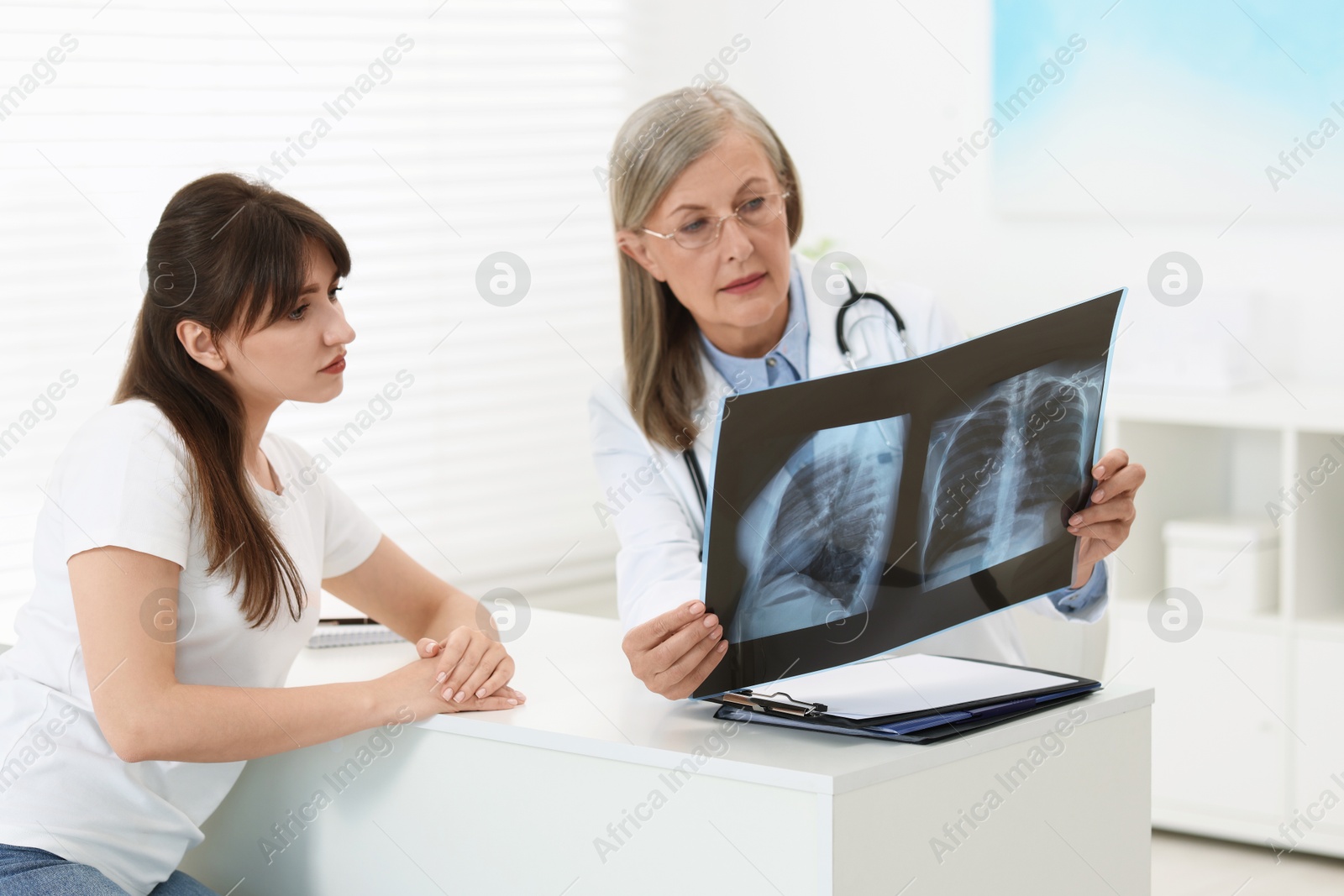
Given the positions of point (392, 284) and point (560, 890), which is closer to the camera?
point (560, 890)

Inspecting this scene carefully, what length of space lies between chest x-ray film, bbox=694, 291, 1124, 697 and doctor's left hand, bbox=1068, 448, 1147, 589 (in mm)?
42

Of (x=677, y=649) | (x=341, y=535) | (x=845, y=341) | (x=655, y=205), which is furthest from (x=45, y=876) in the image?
(x=845, y=341)

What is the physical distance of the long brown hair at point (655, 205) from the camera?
186 cm

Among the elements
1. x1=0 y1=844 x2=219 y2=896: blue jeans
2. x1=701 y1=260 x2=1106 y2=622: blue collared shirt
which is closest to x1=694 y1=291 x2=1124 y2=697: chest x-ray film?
x1=701 y1=260 x2=1106 y2=622: blue collared shirt

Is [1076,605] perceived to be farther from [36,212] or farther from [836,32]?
[836,32]

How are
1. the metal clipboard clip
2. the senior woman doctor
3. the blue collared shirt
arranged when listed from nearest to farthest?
the metal clipboard clip, the senior woman doctor, the blue collared shirt

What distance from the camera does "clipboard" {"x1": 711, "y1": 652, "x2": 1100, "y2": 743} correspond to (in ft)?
4.59

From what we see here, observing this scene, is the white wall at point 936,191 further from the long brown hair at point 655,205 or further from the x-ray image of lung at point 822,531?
the x-ray image of lung at point 822,531

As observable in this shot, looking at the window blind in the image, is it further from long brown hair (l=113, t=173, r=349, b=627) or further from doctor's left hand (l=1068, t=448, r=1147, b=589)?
doctor's left hand (l=1068, t=448, r=1147, b=589)

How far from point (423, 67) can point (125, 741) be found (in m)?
2.12

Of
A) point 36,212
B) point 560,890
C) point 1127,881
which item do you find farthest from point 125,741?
point 36,212

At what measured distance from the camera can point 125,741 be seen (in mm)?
1499

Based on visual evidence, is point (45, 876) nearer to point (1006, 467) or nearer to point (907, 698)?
point (907, 698)

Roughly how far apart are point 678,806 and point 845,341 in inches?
31.8
